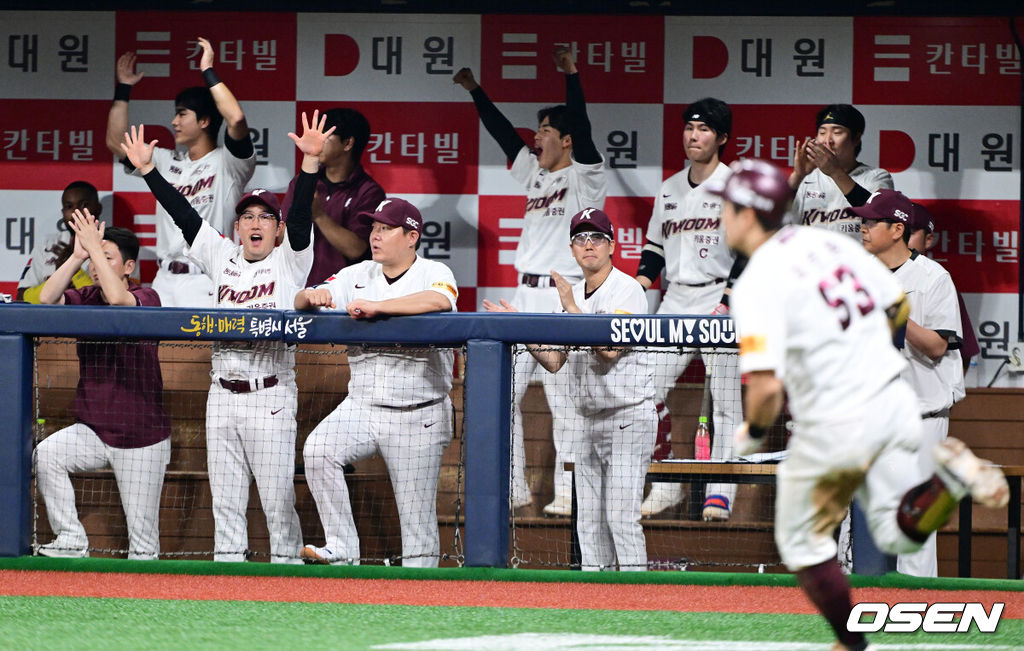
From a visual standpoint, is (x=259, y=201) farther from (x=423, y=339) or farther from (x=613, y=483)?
(x=613, y=483)

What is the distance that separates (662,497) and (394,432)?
1065 mm

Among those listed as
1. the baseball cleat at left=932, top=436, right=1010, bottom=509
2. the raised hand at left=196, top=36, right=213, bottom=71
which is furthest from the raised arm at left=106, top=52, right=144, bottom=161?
the baseball cleat at left=932, top=436, right=1010, bottom=509

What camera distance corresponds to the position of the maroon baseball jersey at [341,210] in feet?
18.6

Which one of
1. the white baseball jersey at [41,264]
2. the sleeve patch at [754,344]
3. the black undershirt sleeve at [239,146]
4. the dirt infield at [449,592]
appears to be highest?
the black undershirt sleeve at [239,146]

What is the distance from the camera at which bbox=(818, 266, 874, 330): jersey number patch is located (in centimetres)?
270

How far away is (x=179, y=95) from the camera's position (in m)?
5.79

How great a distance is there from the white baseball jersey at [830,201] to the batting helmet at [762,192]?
2794 millimetres

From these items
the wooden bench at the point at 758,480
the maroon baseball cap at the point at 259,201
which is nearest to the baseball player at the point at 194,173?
the maroon baseball cap at the point at 259,201

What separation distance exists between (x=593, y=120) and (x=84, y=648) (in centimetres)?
383

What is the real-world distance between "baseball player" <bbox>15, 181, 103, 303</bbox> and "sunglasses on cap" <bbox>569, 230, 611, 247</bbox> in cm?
244

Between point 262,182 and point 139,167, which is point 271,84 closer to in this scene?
point 262,182

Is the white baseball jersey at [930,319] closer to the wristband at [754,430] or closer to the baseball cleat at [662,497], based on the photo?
the baseball cleat at [662,497]

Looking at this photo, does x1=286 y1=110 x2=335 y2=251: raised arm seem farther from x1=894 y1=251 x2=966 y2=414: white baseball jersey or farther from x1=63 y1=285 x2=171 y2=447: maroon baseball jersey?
x1=894 y1=251 x2=966 y2=414: white baseball jersey

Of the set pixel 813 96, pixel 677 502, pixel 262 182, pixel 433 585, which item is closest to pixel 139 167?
pixel 262 182
